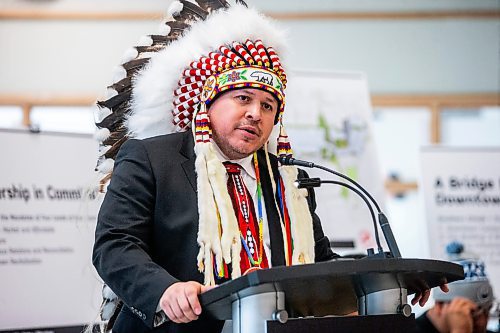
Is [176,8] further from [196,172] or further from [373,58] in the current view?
[373,58]

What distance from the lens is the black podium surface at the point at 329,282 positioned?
153cm

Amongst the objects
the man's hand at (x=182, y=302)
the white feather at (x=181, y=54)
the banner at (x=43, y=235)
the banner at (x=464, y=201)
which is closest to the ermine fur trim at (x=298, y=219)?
the white feather at (x=181, y=54)

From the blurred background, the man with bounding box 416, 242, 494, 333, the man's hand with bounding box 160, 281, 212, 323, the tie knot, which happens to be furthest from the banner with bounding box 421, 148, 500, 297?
the man's hand with bounding box 160, 281, 212, 323

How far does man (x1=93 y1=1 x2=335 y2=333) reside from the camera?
2.02 m

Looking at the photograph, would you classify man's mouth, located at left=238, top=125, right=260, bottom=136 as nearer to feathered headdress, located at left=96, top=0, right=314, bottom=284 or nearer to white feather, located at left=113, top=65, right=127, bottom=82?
feathered headdress, located at left=96, top=0, right=314, bottom=284

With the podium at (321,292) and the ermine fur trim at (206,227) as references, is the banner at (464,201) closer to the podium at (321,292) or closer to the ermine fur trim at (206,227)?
the ermine fur trim at (206,227)

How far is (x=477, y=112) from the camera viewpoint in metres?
6.85

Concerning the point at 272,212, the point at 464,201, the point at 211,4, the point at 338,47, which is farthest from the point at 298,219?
the point at 338,47

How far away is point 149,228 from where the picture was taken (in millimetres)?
2113

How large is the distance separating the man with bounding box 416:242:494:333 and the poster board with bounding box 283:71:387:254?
65 cm

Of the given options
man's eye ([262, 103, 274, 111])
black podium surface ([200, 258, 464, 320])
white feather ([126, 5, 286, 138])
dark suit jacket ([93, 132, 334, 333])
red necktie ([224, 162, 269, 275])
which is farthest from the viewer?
white feather ([126, 5, 286, 138])

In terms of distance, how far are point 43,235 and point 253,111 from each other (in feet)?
6.19

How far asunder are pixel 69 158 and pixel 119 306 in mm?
1672

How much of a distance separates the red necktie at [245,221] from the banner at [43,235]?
4.77 feet
